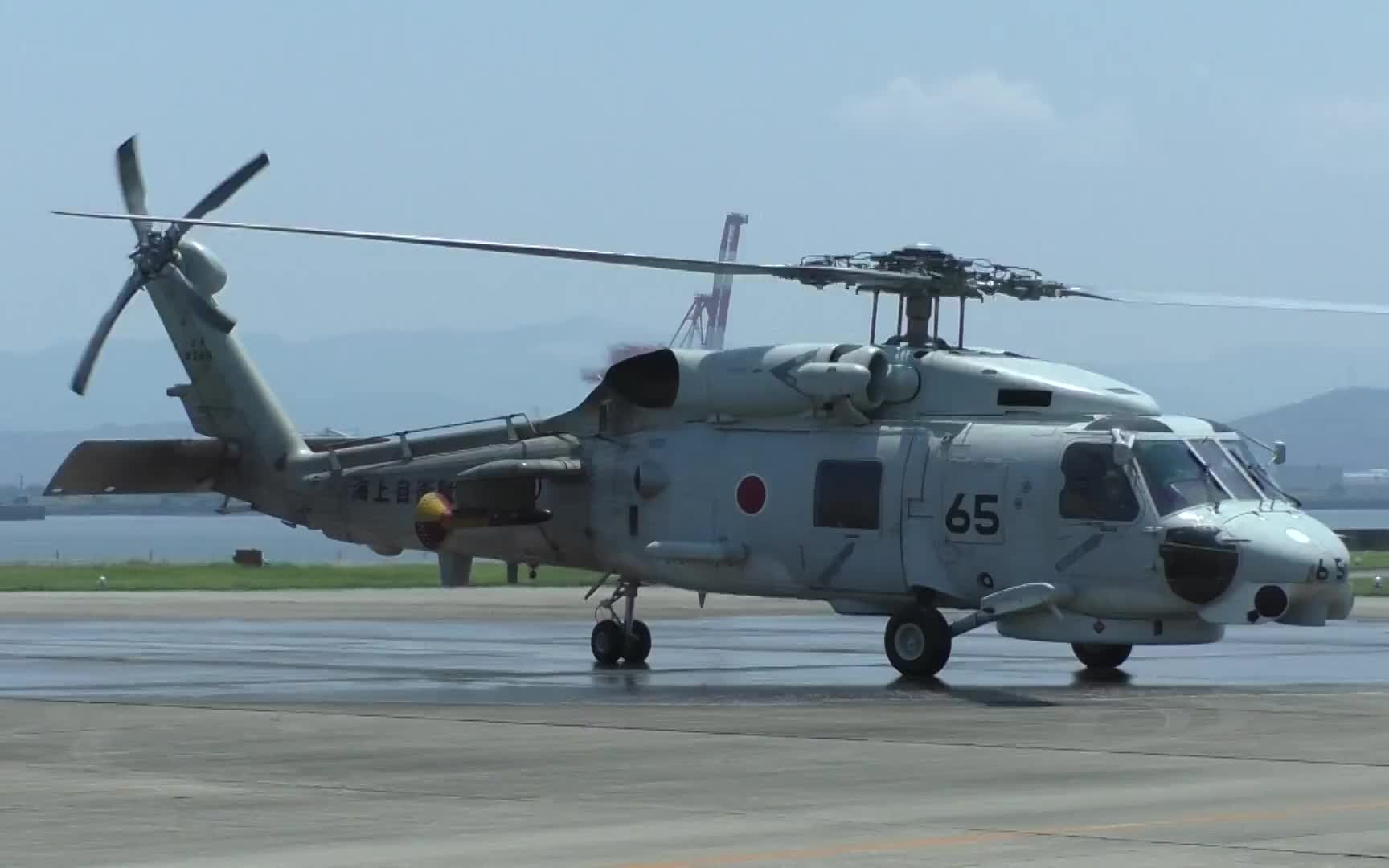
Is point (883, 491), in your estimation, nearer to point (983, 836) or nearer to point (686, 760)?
point (686, 760)

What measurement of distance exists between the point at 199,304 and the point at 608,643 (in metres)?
7.18

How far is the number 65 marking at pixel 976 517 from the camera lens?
22.3 meters

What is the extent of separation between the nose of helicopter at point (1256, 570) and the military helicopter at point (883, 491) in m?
0.02

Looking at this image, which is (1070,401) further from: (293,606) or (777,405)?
(293,606)

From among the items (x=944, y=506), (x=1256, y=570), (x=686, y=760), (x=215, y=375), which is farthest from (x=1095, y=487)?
(x=215, y=375)

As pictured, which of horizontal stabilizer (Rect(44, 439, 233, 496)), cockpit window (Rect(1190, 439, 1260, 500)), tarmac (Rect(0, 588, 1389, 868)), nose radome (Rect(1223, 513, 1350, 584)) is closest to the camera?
tarmac (Rect(0, 588, 1389, 868))

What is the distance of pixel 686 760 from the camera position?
1495 centimetres

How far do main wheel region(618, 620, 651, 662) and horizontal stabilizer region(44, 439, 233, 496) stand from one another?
239 inches

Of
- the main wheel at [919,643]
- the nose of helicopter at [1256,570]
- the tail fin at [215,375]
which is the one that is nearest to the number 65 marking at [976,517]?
the main wheel at [919,643]

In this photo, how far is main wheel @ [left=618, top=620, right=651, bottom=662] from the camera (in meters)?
26.0

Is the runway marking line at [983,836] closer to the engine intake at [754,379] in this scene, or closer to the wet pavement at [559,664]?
the wet pavement at [559,664]

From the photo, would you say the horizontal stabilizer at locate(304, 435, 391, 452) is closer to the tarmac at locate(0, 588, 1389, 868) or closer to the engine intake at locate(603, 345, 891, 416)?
the tarmac at locate(0, 588, 1389, 868)

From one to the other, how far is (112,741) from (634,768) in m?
4.21

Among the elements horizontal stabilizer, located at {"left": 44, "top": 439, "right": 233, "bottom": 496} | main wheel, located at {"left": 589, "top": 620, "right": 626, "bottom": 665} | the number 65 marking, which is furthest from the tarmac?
horizontal stabilizer, located at {"left": 44, "top": 439, "right": 233, "bottom": 496}
